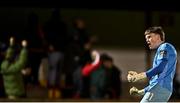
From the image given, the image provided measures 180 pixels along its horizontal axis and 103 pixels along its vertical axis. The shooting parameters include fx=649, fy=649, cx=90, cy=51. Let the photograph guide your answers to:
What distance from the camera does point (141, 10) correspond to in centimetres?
1543

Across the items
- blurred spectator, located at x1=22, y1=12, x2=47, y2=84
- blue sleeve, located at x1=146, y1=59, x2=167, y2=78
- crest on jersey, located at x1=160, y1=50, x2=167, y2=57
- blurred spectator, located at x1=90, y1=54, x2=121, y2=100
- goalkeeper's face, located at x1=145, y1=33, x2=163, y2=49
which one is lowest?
blurred spectator, located at x1=90, y1=54, x2=121, y2=100

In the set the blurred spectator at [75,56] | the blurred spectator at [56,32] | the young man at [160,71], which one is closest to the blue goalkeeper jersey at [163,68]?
the young man at [160,71]

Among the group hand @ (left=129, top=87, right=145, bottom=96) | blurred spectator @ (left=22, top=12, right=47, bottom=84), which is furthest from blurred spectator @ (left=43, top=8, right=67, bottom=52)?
hand @ (left=129, top=87, right=145, bottom=96)

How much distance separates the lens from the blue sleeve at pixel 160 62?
812 centimetres

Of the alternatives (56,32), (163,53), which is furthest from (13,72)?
(163,53)

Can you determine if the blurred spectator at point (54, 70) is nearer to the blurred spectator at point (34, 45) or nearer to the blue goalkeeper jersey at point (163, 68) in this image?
the blurred spectator at point (34, 45)

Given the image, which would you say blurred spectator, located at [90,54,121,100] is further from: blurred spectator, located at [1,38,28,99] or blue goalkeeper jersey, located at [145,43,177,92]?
blue goalkeeper jersey, located at [145,43,177,92]

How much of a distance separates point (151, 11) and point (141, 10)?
9.4 inches

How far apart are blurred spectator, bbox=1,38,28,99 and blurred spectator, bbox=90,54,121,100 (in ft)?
5.10

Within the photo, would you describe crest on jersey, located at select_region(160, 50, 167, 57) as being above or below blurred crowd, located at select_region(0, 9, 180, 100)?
above

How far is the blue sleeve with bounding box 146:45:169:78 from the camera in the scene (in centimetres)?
812

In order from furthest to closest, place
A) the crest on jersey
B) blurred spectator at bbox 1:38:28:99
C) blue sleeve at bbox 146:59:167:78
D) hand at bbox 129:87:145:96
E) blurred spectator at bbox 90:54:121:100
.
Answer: blurred spectator at bbox 90:54:121:100 → blurred spectator at bbox 1:38:28:99 → hand at bbox 129:87:145:96 → the crest on jersey → blue sleeve at bbox 146:59:167:78

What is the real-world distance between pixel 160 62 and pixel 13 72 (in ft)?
18.2

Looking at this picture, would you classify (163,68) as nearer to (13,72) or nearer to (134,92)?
(134,92)
